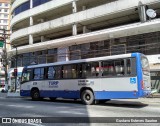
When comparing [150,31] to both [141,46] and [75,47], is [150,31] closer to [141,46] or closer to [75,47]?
[141,46]

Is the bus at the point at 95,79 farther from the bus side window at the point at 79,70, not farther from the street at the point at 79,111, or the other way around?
the street at the point at 79,111

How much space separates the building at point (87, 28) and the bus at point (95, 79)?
11057mm

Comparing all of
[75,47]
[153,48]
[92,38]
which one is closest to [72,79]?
[153,48]

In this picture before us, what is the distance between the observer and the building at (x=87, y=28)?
95.5ft

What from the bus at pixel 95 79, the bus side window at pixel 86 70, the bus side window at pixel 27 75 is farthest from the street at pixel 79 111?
the bus side window at pixel 27 75

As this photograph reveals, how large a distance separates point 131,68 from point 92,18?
18.6 meters

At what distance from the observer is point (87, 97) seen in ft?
59.8

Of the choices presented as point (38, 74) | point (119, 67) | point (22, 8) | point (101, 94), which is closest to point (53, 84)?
point (38, 74)

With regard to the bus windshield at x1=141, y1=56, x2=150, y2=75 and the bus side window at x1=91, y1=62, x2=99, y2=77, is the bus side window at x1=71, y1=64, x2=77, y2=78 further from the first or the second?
the bus windshield at x1=141, y1=56, x2=150, y2=75

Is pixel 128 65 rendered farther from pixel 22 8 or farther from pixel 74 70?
pixel 22 8

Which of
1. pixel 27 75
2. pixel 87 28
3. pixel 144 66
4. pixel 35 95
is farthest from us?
pixel 87 28

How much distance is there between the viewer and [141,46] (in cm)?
2962

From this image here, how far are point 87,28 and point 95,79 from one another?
2019cm

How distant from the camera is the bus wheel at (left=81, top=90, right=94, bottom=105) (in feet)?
58.7
